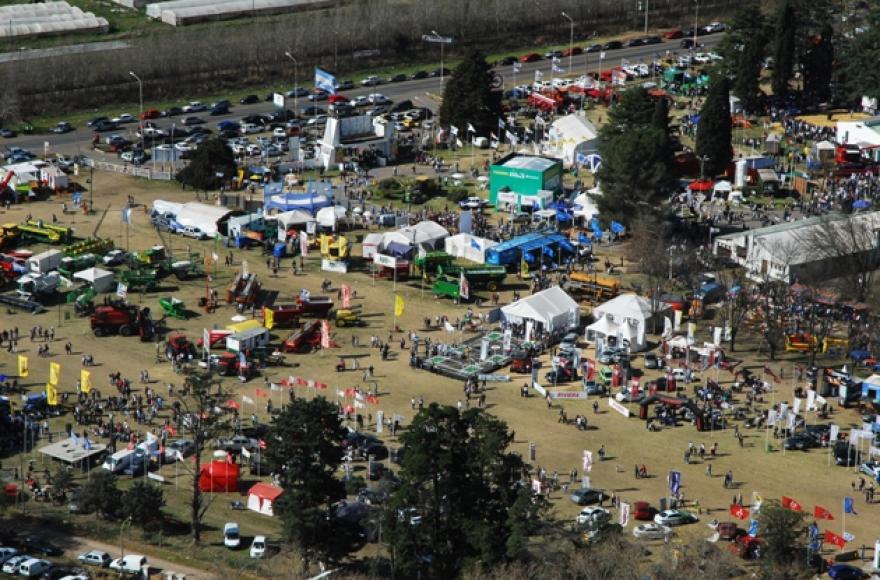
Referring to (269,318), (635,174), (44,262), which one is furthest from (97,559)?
(635,174)

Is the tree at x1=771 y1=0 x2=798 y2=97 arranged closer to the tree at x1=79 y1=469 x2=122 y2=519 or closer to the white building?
the white building

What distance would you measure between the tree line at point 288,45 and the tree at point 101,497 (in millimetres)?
62104

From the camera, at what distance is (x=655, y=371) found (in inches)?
3452

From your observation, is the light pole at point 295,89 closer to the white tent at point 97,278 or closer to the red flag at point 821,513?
the white tent at point 97,278

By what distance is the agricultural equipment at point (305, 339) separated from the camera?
9006cm

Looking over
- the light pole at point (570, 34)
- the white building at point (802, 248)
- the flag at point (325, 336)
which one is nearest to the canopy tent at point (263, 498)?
the flag at point (325, 336)

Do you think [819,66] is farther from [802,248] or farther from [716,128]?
[802,248]

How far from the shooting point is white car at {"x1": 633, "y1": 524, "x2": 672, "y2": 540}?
71188mm

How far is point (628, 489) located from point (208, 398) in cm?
1793

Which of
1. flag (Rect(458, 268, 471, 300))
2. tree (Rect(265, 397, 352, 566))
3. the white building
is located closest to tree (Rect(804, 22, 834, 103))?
the white building

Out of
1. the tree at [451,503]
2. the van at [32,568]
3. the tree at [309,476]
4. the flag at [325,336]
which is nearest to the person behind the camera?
the tree at [451,503]

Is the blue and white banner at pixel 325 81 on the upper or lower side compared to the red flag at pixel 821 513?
upper

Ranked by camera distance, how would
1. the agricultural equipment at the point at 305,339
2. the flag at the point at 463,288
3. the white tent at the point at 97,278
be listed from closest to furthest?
the agricultural equipment at the point at 305,339, the flag at the point at 463,288, the white tent at the point at 97,278

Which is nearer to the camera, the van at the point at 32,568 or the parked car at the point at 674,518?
the van at the point at 32,568
